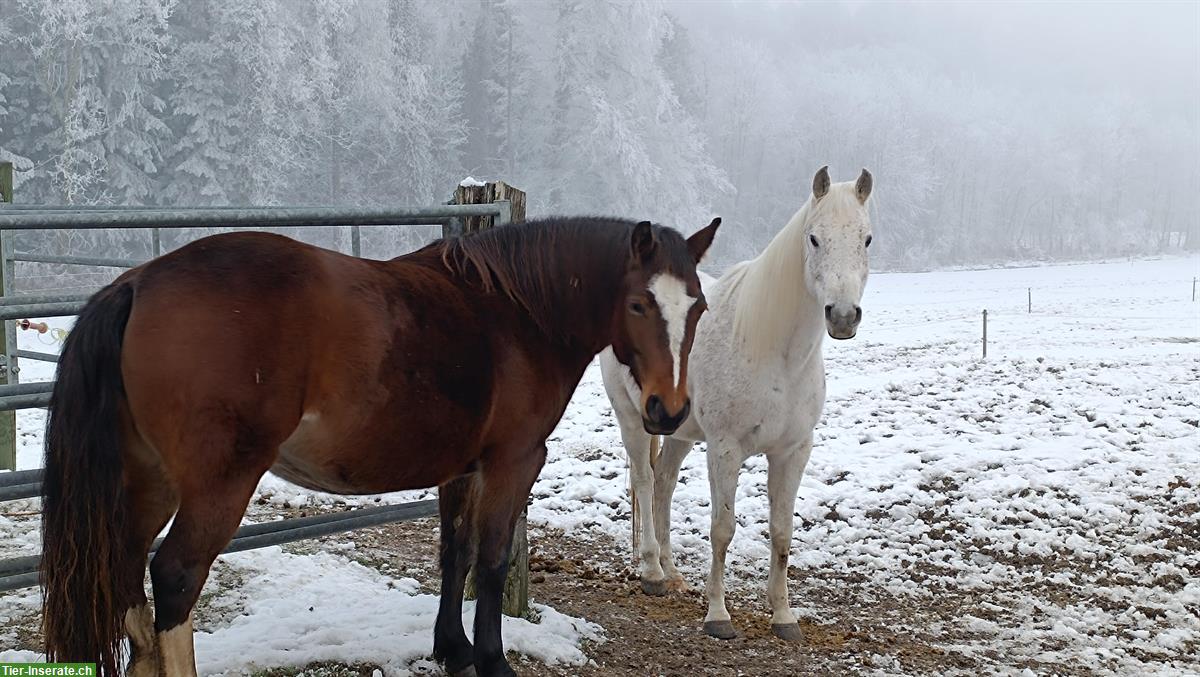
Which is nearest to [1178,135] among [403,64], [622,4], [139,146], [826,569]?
[622,4]

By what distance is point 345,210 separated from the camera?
11.5 feet

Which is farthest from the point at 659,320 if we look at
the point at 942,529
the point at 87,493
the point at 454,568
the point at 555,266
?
the point at 942,529

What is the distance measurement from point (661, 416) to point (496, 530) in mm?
763

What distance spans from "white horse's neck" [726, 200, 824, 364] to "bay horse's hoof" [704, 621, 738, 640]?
139cm

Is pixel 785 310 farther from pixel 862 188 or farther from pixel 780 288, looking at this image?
pixel 862 188

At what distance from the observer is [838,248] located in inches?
161

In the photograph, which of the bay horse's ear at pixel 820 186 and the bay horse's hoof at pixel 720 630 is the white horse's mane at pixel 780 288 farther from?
the bay horse's hoof at pixel 720 630

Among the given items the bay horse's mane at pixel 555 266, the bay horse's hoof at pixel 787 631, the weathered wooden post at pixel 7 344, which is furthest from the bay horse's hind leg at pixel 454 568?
the weathered wooden post at pixel 7 344

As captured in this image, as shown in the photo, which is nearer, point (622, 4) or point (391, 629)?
point (391, 629)

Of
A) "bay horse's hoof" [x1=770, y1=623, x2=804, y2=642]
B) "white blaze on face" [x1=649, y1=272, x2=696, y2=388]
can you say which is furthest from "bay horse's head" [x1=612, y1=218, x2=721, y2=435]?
"bay horse's hoof" [x1=770, y1=623, x2=804, y2=642]

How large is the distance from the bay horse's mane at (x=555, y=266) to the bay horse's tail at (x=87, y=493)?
1.20 m

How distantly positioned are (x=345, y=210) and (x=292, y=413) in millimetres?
1299

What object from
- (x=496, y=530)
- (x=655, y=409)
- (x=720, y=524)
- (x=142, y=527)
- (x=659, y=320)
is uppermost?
(x=659, y=320)

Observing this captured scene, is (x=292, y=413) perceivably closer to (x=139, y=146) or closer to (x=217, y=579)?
(x=217, y=579)
